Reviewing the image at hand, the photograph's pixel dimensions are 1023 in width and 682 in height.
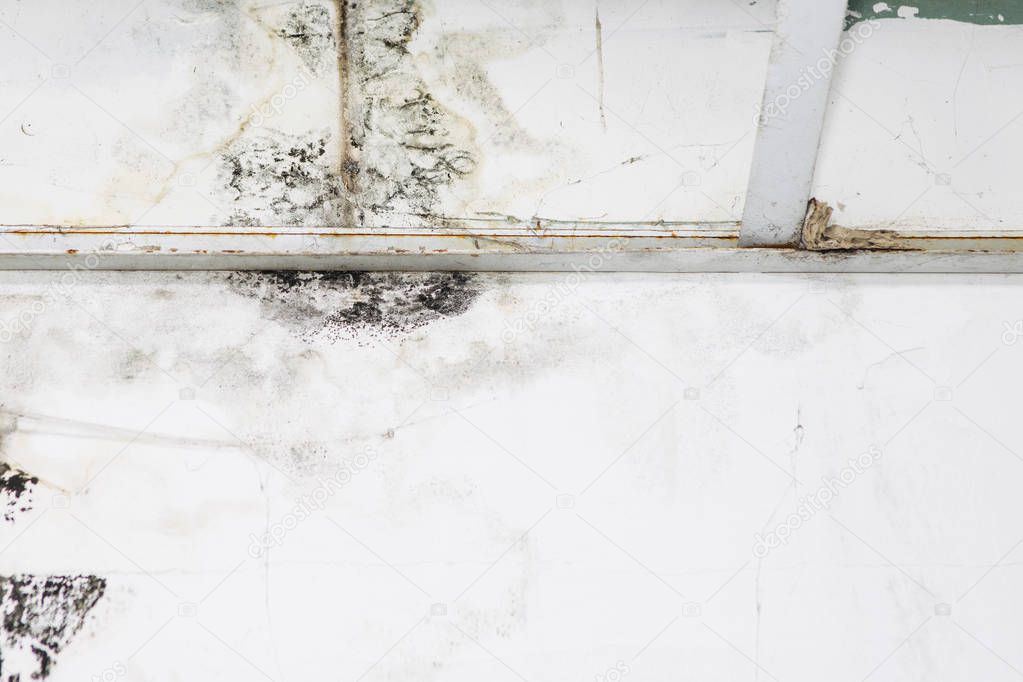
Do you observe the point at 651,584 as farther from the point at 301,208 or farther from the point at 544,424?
the point at 301,208

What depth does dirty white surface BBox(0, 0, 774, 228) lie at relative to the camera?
6.66 feet

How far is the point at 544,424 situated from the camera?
1938mm

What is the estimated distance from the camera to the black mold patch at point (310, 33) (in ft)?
6.69

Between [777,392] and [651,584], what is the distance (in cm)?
55

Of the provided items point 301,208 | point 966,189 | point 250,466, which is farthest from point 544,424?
point 966,189

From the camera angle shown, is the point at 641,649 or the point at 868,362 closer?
the point at 641,649
